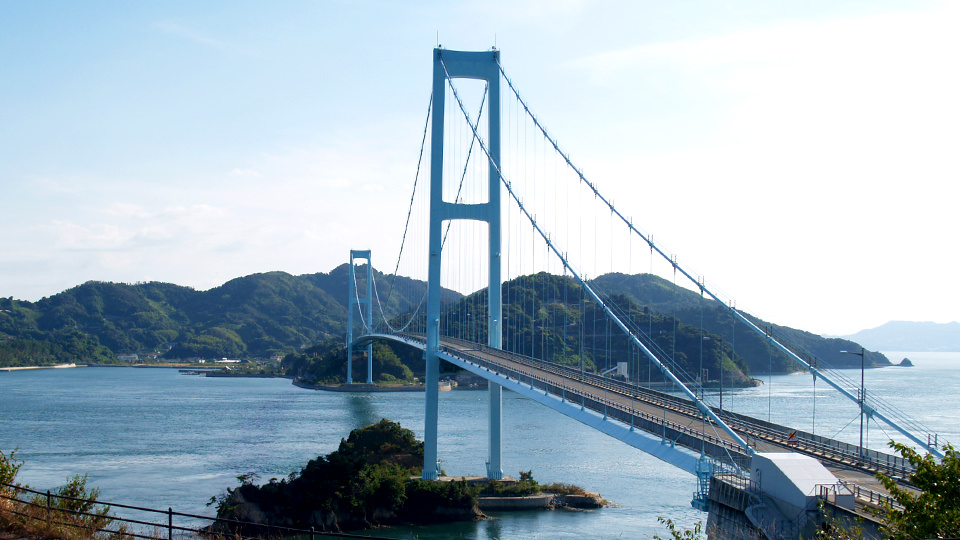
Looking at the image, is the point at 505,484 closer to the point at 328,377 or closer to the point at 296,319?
the point at 328,377

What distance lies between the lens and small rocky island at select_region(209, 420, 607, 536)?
18.5 metres

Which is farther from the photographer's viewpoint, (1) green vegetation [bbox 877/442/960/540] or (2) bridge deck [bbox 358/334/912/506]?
(2) bridge deck [bbox 358/334/912/506]

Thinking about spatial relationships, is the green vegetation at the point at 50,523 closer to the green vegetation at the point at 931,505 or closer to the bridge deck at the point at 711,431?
the green vegetation at the point at 931,505

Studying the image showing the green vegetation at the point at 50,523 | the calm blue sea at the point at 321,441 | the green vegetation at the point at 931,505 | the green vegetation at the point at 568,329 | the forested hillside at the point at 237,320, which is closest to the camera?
the green vegetation at the point at 931,505

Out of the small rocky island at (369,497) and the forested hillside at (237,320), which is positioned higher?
the forested hillside at (237,320)

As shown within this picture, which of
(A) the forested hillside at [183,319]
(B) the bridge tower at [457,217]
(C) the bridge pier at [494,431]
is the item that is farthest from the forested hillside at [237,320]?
(C) the bridge pier at [494,431]

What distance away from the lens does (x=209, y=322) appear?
13850cm

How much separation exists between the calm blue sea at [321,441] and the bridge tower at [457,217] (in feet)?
8.83

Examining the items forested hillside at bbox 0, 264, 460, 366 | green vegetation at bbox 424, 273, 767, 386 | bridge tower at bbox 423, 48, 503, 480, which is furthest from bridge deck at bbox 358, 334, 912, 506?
forested hillside at bbox 0, 264, 460, 366

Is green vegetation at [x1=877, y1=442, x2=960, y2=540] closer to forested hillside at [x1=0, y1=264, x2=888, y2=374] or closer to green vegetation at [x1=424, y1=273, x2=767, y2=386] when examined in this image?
green vegetation at [x1=424, y1=273, x2=767, y2=386]

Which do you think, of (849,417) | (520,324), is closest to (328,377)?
(520,324)

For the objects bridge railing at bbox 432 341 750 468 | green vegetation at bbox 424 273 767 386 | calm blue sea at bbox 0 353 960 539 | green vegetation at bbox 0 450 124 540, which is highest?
green vegetation at bbox 424 273 767 386

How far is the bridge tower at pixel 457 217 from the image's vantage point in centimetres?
2150

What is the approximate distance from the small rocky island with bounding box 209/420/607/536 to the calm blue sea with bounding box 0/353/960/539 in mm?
639
